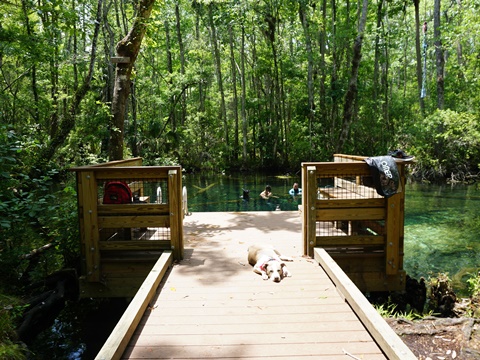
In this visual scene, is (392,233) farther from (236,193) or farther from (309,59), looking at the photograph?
(309,59)

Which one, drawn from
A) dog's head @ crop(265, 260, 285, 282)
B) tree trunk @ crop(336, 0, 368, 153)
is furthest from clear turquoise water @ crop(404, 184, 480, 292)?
tree trunk @ crop(336, 0, 368, 153)

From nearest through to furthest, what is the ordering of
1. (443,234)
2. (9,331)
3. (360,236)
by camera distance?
(9,331), (360,236), (443,234)

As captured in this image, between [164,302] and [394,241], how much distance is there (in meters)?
3.15

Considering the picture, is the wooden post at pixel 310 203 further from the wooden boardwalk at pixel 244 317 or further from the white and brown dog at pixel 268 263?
the white and brown dog at pixel 268 263

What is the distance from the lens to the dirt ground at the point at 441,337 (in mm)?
4160

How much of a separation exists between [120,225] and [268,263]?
203 cm

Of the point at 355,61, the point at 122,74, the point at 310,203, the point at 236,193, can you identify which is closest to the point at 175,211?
the point at 310,203

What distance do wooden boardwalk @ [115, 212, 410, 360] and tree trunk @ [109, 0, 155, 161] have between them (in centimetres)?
412

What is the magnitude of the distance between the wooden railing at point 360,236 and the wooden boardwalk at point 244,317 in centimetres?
51

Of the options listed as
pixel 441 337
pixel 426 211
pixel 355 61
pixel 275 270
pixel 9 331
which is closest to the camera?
pixel 9 331

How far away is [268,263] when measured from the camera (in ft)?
15.7

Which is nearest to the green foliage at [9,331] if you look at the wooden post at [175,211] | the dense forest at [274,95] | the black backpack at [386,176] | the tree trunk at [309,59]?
the wooden post at [175,211]

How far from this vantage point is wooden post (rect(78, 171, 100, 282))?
4984 millimetres

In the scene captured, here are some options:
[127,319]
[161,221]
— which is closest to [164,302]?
[127,319]
